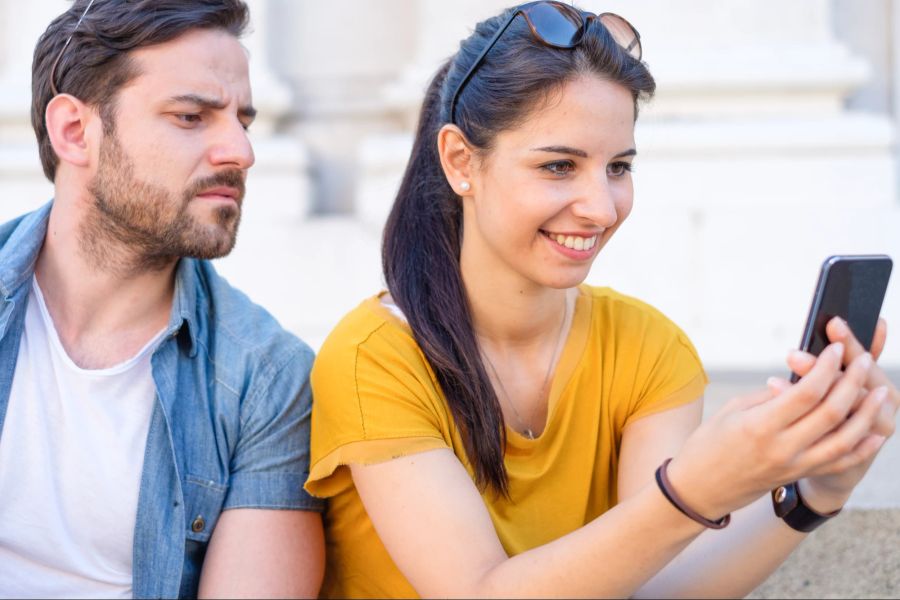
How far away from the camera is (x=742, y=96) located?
4.51 meters

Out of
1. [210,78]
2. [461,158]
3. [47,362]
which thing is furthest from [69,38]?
[461,158]

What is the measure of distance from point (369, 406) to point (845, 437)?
2.93ft

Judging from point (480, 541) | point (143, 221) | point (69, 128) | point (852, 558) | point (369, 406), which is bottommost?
point (852, 558)

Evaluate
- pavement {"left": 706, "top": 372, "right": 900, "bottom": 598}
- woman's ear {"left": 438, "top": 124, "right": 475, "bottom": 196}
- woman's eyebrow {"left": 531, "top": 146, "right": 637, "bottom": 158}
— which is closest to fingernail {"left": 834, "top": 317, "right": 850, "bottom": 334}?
woman's eyebrow {"left": 531, "top": 146, "right": 637, "bottom": 158}

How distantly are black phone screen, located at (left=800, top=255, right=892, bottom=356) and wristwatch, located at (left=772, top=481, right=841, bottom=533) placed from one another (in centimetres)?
36

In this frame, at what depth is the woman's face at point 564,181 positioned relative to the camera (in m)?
2.20

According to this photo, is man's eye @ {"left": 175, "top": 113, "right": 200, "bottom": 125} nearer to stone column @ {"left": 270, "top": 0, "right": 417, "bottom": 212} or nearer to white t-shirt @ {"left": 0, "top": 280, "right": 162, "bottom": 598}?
white t-shirt @ {"left": 0, "top": 280, "right": 162, "bottom": 598}

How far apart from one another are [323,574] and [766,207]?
2.63 metres

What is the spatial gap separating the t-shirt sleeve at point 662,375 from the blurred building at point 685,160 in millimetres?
1819

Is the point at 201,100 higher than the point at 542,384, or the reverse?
the point at 201,100

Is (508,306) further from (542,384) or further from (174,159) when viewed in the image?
(174,159)

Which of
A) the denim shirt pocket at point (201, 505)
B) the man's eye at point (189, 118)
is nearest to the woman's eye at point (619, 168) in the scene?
the man's eye at point (189, 118)

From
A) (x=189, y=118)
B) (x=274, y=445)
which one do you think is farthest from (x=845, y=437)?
(x=189, y=118)

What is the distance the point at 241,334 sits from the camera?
8.20 ft
